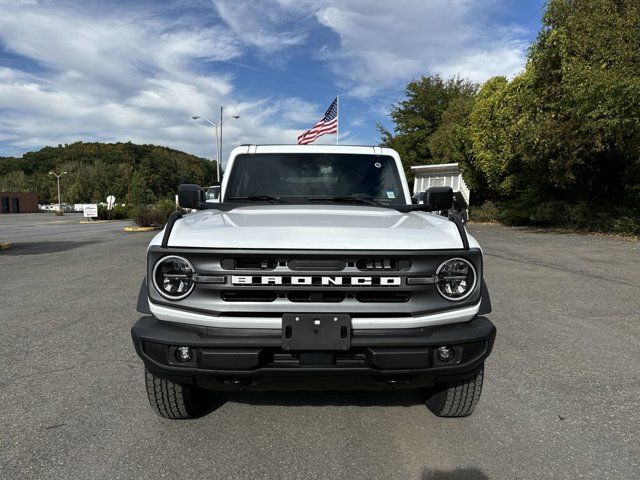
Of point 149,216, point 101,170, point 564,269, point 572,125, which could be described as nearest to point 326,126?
point 572,125

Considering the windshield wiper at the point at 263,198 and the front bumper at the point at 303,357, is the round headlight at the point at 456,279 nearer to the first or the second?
the front bumper at the point at 303,357

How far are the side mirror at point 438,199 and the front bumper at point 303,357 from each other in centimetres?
138

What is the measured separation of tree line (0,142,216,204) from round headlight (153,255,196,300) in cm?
8513

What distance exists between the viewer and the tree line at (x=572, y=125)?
12.6 m

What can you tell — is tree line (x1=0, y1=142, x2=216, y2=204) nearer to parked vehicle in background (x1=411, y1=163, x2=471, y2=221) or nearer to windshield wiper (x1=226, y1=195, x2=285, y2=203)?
parked vehicle in background (x1=411, y1=163, x2=471, y2=221)

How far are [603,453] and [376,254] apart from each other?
68.5 inches

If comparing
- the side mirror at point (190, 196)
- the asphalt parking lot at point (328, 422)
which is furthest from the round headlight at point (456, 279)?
the side mirror at point (190, 196)

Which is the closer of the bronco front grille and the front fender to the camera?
the bronco front grille

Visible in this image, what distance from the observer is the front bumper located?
2.37m

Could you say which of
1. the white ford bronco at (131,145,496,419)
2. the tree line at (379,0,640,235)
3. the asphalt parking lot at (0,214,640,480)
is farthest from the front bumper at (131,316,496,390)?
the tree line at (379,0,640,235)

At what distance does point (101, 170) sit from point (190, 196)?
345 ft

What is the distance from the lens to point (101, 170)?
322 feet

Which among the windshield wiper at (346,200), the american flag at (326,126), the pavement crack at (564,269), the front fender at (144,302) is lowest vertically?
the pavement crack at (564,269)

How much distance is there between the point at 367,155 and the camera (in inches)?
169
